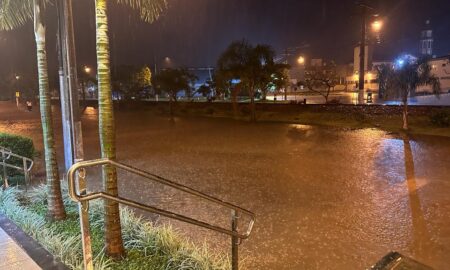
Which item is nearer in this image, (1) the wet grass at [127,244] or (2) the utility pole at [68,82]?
(1) the wet grass at [127,244]

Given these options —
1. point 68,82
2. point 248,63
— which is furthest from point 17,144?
point 248,63

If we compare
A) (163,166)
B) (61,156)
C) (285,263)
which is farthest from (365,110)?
(285,263)

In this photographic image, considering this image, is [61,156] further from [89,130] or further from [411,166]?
[411,166]

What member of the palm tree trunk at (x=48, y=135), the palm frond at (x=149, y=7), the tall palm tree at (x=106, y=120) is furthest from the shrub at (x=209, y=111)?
the tall palm tree at (x=106, y=120)

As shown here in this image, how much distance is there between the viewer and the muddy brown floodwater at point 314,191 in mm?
5680

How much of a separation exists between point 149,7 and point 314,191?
220 inches

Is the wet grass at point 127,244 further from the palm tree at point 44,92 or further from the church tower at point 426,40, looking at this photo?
the church tower at point 426,40

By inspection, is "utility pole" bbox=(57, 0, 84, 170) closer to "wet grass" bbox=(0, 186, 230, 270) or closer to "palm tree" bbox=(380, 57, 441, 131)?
"wet grass" bbox=(0, 186, 230, 270)

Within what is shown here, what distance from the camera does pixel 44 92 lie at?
5.73 metres

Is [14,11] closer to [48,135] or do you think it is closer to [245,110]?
[48,135]

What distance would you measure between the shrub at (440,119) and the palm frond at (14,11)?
59.4ft

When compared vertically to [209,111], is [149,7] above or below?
above

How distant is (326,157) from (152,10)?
8912mm

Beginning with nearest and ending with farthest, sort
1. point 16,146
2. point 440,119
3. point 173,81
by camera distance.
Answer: point 16,146, point 440,119, point 173,81
